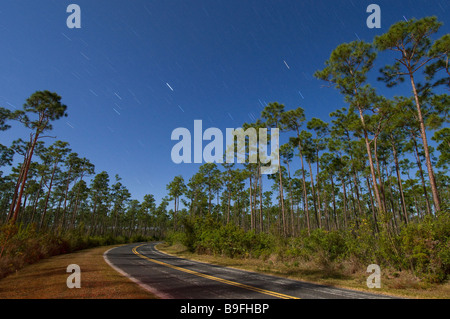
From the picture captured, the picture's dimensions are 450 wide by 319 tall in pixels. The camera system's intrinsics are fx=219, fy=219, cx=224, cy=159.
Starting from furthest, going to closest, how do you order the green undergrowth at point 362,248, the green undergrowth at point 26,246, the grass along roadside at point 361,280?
the green undergrowth at point 26,246 → the green undergrowth at point 362,248 → the grass along roadside at point 361,280

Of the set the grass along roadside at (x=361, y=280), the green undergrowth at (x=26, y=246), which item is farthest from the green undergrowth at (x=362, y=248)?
the green undergrowth at (x=26, y=246)

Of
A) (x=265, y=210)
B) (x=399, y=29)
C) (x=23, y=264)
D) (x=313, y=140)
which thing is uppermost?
(x=399, y=29)

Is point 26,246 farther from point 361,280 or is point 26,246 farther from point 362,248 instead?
point 362,248

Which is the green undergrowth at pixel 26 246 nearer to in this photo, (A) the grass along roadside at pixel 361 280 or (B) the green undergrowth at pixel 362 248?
(A) the grass along roadside at pixel 361 280

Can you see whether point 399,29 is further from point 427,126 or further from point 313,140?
point 313,140

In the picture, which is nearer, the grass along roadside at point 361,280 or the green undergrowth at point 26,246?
the grass along roadside at point 361,280

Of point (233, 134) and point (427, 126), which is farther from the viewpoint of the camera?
point (233, 134)

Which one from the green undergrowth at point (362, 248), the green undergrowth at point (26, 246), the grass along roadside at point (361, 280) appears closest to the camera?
the grass along roadside at point (361, 280)

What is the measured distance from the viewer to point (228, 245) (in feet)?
69.9

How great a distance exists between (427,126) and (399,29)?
956 cm

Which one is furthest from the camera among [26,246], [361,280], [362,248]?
[26,246]

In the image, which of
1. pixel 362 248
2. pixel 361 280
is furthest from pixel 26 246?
pixel 362 248

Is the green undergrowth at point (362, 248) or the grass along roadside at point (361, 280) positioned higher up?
the green undergrowth at point (362, 248)

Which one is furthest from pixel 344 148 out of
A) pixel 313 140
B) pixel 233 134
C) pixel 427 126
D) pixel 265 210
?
pixel 265 210
